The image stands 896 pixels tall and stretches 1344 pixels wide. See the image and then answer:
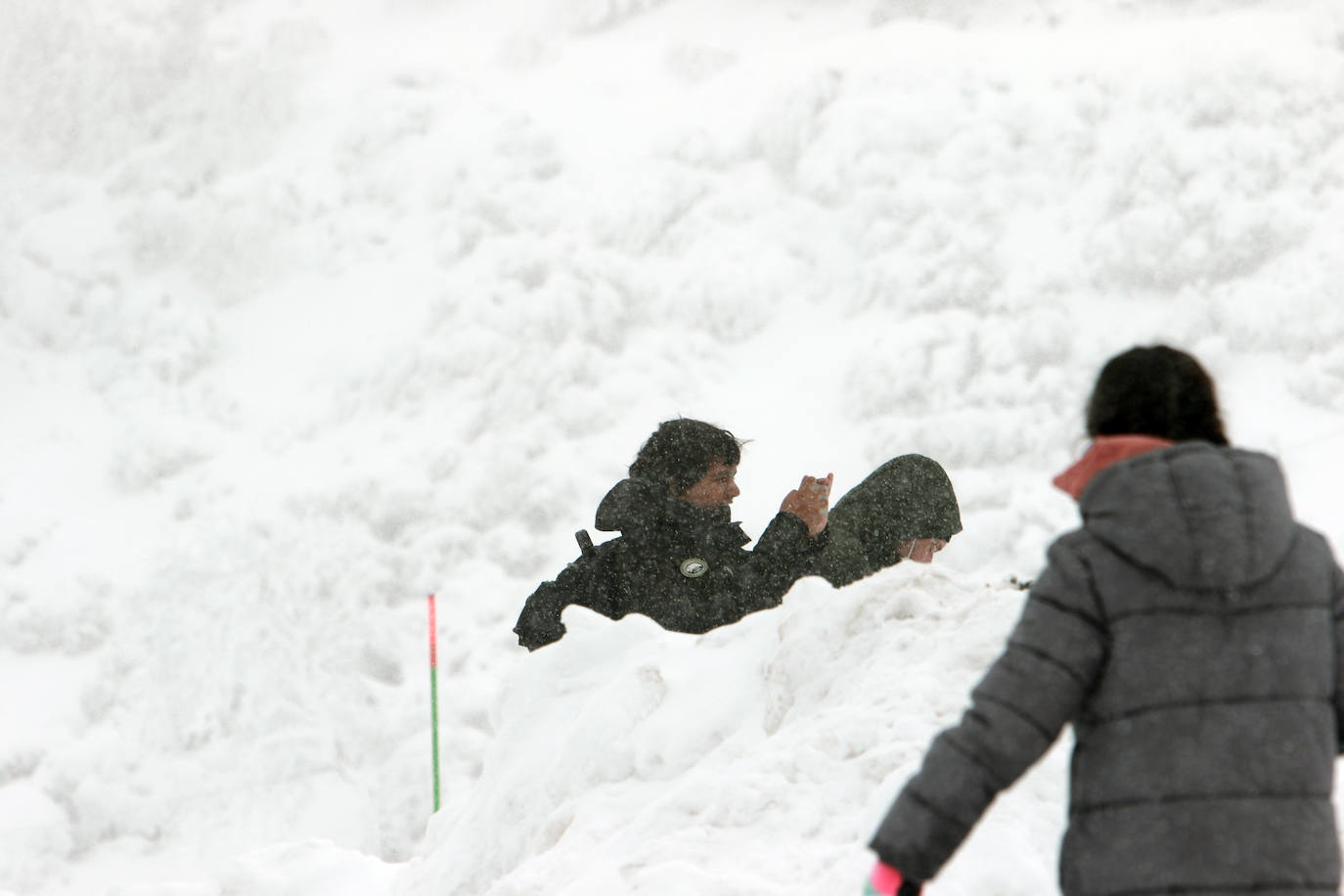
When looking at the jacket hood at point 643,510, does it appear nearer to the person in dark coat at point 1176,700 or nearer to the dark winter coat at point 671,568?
the dark winter coat at point 671,568

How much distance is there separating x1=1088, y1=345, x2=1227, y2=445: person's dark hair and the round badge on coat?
7.04 ft

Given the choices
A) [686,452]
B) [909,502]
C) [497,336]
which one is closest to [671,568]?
[686,452]

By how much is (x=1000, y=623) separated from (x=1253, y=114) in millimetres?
15605

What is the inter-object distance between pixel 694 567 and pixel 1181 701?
2323 millimetres

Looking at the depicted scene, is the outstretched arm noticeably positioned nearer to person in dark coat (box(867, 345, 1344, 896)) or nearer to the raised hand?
person in dark coat (box(867, 345, 1344, 896))

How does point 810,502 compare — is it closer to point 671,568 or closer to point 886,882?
point 671,568

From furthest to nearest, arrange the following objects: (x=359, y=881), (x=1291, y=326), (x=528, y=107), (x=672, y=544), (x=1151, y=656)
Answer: (x=528, y=107) → (x=1291, y=326) → (x=359, y=881) → (x=672, y=544) → (x=1151, y=656)

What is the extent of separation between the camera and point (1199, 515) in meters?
1.36

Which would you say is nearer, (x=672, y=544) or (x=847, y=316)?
(x=672, y=544)

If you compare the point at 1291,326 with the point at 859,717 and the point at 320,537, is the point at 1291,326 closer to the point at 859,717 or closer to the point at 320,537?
the point at 320,537

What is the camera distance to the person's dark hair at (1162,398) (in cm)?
151

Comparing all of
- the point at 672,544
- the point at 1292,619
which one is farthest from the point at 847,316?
the point at 1292,619

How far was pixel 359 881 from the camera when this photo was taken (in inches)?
153

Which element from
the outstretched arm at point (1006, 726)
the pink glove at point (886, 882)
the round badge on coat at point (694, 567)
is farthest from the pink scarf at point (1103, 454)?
the round badge on coat at point (694, 567)
